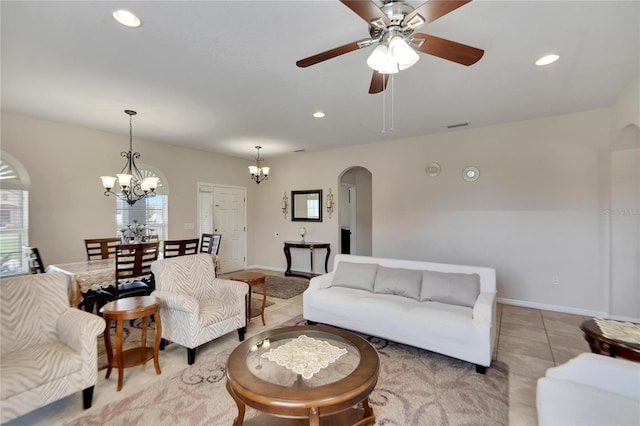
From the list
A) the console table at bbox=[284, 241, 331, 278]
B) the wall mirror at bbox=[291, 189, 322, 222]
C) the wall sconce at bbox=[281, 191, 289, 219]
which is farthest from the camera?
the wall sconce at bbox=[281, 191, 289, 219]

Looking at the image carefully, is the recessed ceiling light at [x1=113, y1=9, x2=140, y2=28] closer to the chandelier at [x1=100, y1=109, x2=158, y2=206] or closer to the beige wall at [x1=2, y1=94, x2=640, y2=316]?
the chandelier at [x1=100, y1=109, x2=158, y2=206]

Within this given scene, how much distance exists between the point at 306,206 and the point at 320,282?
11.0 ft

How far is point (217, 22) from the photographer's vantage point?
2.05m

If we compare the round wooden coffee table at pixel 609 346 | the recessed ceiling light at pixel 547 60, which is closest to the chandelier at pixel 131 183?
the recessed ceiling light at pixel 547 60

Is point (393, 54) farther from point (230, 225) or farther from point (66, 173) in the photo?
point (230, 225)

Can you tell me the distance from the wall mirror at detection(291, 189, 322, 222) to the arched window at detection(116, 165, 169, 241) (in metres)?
2.73

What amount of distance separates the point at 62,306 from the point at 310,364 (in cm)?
207

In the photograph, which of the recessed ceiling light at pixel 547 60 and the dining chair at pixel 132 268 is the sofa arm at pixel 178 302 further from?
the recessed ceiling light at pixel 547 60

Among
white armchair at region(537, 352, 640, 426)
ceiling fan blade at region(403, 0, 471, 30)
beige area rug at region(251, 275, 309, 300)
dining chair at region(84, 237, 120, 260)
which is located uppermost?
ceiling fan blade at region(403, 0, 471, 30)

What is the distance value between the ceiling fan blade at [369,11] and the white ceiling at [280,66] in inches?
17.5

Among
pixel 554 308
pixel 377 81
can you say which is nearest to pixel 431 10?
pixel 377 81

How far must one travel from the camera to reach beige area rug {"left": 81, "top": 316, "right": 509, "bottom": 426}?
1.92 m

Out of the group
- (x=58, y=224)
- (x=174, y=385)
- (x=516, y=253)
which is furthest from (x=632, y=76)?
(x=58, y=224)

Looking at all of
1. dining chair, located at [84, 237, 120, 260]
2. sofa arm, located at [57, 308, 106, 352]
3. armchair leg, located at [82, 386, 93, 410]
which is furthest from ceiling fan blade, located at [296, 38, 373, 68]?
dining chair, located at [84, 237, 120, 260]
